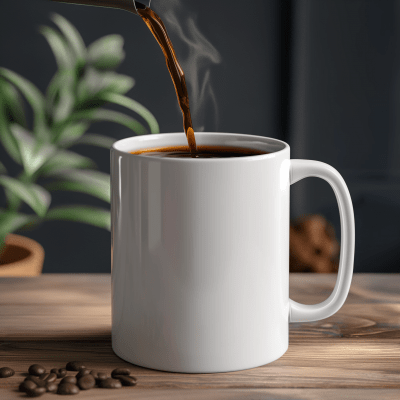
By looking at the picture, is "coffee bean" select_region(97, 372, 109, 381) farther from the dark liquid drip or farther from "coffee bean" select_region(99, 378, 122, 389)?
the dark liquid drip

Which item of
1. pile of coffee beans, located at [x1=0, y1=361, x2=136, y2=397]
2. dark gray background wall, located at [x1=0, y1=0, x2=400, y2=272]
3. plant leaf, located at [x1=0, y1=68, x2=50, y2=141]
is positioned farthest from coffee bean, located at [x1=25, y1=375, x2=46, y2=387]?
dark gray background wall, located at [x1=0, y1=0, x2=400, y2=272]

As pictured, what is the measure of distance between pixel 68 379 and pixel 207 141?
304mm

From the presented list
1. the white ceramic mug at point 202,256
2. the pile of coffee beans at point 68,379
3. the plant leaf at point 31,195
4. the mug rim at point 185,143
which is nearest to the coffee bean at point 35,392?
the pile of coffee beans at point 68,379

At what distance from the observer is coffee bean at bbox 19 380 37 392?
51 cm

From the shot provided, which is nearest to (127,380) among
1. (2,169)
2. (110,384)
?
(110,384)

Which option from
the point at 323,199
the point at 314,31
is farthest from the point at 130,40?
the point at 323,199

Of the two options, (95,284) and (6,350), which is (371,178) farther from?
(6,350)

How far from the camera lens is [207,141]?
67cm

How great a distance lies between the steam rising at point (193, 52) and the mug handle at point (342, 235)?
5.28 ft

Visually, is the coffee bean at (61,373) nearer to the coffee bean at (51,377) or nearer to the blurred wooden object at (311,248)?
the coffee bean at (51,377)

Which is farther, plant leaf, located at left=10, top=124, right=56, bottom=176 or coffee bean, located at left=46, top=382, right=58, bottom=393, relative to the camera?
plant leaf, located at left=10, top=124, right=56, bottom=176

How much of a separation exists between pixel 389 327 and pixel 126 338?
0.33 metres

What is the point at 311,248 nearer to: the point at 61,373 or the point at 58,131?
the point at 58,131

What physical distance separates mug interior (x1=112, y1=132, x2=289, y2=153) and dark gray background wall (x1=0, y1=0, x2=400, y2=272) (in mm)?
1493
